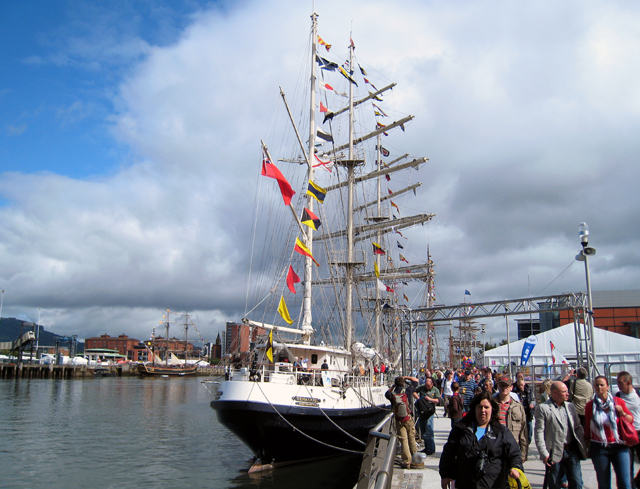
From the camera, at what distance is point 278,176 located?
2059 cm

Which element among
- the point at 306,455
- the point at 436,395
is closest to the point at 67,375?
the point at 306,455

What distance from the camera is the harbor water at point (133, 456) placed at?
642 inches

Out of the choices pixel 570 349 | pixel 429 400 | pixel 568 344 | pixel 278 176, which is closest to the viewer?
pixel 429 400

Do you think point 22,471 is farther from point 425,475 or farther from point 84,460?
point 425,475

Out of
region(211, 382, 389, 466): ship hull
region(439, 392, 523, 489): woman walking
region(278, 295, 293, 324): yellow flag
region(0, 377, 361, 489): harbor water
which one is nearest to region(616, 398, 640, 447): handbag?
region(439, 392, 523, 489): woman walking

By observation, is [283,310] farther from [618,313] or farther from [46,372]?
[46,372]

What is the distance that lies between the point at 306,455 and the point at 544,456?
502 inches

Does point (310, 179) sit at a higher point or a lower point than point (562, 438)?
higher

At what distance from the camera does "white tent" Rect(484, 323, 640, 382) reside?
1133 inches

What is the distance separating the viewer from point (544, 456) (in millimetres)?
6273

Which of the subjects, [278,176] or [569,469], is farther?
[278,176]

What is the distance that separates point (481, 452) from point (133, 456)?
20.0 metres

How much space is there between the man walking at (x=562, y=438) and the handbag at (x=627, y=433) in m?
0.46

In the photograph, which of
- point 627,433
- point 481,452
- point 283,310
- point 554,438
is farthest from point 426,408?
point 283,310
